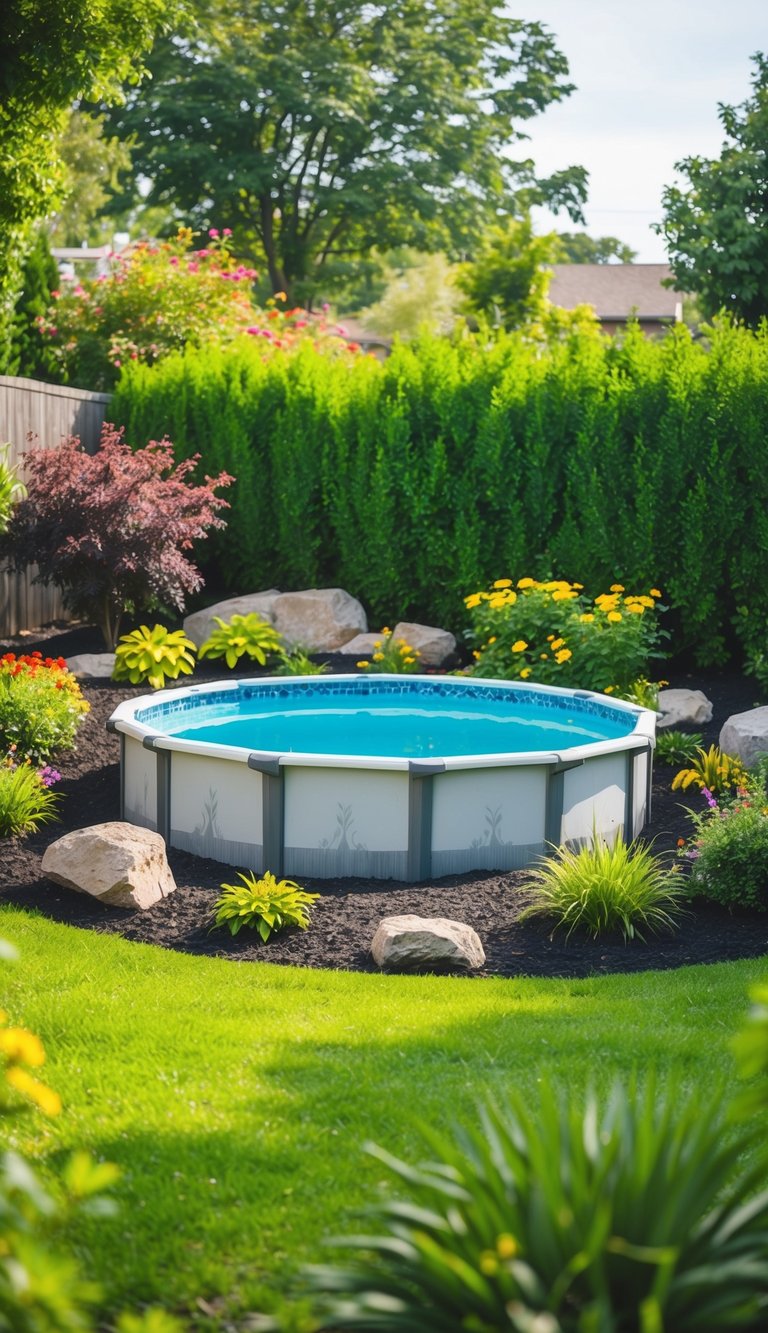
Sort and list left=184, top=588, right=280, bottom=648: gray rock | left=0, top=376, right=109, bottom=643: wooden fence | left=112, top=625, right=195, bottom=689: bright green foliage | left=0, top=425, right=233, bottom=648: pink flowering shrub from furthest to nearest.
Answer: left=184, top=588, right=280, bottom=648: gray rock
left=0, top=376, right=109, bottom=643: wooden fence
left=0, top=425, right=233, bottom=648: pink flowering shrub
left=112, top=625, right=195, bottom=689: bright green foliage

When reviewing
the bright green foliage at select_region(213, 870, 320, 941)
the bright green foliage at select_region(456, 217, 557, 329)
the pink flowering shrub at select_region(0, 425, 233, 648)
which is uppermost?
the bright green foliage at select_region(456, 217, 557, 329)

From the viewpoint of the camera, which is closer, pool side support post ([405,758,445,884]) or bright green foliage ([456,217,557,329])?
pool side support post ([405,758,445,884])

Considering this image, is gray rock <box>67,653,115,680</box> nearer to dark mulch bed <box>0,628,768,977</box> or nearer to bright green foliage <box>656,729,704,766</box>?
dark mulch bed <box>0,628,768,977</box>

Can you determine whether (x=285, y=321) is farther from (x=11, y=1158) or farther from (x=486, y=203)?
(x=11, y=1158)

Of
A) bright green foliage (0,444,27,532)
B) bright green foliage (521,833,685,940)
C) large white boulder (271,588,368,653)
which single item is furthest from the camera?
large white boulder (271,588,368,653)

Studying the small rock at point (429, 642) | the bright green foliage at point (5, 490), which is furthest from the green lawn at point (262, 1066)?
the small rock at point (429, 642)

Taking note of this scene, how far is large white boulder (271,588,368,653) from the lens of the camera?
12.4 meters

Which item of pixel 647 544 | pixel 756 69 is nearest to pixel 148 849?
pixel 647 544

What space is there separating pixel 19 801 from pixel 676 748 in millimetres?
4666

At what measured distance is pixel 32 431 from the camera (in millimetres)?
12602

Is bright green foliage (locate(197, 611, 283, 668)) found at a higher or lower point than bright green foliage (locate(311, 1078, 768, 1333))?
lower

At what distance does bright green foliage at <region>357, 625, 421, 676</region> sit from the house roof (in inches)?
1362

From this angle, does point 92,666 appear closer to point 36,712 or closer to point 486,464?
point 36,712

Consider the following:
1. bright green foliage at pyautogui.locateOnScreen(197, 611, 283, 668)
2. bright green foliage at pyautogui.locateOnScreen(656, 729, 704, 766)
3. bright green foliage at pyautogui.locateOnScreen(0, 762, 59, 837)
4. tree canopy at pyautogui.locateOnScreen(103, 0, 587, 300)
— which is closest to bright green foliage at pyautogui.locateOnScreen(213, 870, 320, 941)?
bright green foliage at pyautogui.locateOnScreen(0, 762, 59, 837)
